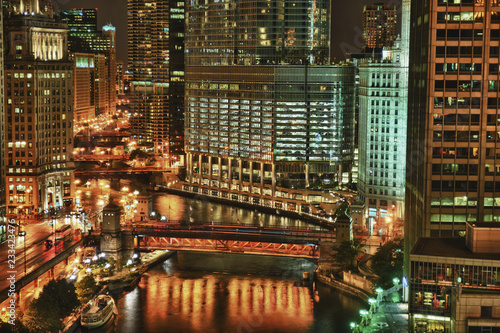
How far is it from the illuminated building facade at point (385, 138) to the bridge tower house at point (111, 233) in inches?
1486

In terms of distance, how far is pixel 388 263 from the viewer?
10256cm

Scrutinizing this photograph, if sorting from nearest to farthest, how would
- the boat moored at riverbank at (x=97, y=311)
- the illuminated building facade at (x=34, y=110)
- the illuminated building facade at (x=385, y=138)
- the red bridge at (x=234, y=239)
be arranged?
the boat moored at riverbank at (x=97, y=311)
the red bridge at (x=234, y=239)
the illuminated building facade at (x=385, y=138)
the illuminated building facade at (x=34, y=110)

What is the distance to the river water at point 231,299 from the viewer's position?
3799 inches

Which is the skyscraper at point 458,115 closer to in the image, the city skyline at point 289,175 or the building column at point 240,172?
the city skyline at point 289,175

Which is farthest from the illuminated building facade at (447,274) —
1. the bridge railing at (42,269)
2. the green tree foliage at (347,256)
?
the bridge railing at (42,269)

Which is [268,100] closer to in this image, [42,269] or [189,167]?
[189,167]

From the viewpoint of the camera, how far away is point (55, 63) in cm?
15212

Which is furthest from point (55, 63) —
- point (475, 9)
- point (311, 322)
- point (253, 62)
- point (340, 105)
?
point (475, 9)

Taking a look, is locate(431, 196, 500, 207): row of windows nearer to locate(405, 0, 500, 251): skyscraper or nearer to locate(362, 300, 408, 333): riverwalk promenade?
locate(405, 0, 500, 251): skyscraper

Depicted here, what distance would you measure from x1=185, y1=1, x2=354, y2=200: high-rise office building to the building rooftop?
94736mm

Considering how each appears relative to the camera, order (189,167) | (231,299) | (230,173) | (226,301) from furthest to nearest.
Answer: (189,167)
(230,173)
(231,299)
(226,301)

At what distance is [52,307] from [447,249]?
39.3 metres

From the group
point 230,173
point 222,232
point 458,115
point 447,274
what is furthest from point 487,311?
point 230,173

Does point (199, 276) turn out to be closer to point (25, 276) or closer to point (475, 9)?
point (25, 276)
